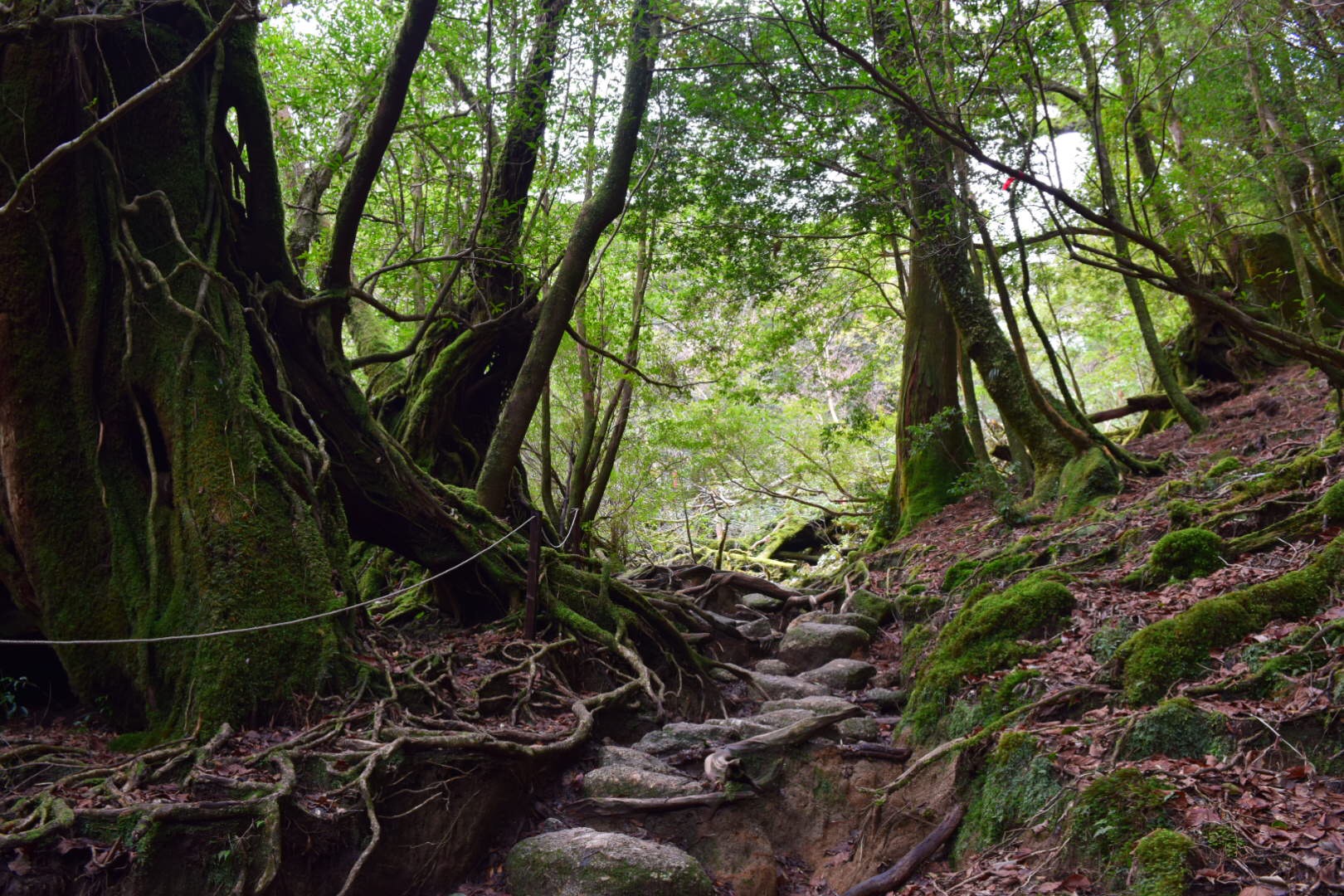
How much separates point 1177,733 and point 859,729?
2.53 m

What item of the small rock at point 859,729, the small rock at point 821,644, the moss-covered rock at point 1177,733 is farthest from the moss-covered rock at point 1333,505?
the small rock at point 821,644

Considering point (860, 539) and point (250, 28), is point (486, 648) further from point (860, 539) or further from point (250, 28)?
point (860, 539)

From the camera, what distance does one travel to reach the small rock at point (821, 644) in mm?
8086

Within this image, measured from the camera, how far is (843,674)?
705cm

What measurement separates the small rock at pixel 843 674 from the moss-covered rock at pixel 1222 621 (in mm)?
3299

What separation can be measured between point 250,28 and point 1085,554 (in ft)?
24.7

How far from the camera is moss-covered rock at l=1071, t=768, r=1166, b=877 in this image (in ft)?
9.25

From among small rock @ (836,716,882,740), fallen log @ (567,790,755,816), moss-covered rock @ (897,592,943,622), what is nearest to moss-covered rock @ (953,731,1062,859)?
fallen log @ (567,790,755,816)

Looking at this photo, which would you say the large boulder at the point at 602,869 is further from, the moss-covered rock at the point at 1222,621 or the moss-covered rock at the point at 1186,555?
the moss-covered rock at the point at 1186,555

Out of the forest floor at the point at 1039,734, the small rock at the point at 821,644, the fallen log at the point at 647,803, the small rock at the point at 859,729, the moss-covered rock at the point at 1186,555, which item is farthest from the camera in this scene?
the small rock at the point at 821,644

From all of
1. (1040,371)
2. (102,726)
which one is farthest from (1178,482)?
(1040,371)

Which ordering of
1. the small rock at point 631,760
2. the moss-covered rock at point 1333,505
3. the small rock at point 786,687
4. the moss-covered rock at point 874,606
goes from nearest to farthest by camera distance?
the moss-covered rock at point 1333,505
the small rock at point 631,760
the small rock at point 786,687
the moss-covered rock at point 874,606

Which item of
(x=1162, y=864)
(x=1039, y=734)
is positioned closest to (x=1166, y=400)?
(x=1039, y=734)

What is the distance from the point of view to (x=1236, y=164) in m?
9.84
